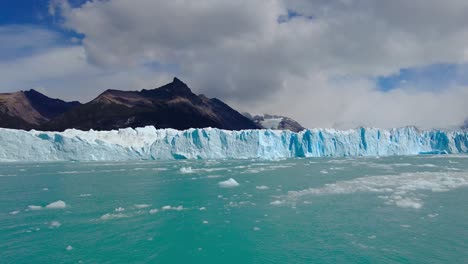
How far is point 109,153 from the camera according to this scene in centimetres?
4306

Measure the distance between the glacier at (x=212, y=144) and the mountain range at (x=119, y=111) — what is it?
40673 mm

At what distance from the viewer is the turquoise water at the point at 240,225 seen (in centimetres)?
758

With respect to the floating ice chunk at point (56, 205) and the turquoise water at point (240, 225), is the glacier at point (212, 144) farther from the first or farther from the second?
the floating ice chunk at point (56, 205)

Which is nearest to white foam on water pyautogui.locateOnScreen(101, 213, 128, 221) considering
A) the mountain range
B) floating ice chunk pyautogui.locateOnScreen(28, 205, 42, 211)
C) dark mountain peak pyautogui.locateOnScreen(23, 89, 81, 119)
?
floating ice chunk pyautogui.locateOnScreen(28, 205, 42, 211)

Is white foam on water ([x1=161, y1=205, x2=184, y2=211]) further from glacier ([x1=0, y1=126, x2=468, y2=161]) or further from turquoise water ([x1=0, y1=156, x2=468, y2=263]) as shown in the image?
glacier ([x1=0, y1=126, x2=468, y2=161])

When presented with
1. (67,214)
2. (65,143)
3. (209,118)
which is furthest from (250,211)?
(209,118)

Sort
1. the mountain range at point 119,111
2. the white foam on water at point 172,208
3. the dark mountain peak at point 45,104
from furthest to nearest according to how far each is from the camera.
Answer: the dark mountain peak at point 45,104
the mountain range at point 119,111
the white foam on water at point 172,208

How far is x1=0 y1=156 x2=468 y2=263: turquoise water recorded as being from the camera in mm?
7578

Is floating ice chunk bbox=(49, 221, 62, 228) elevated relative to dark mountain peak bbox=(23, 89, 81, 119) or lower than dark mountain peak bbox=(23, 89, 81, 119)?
lower

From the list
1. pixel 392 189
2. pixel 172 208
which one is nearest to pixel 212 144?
pixel 392 189

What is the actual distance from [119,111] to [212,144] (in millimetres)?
51594

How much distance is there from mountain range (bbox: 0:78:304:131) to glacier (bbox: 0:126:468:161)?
4067cm

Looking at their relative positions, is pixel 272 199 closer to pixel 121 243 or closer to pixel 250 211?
pixel 250 211

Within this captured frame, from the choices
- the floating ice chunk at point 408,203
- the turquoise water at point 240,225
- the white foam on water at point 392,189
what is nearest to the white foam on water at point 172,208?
the turquoise water at point 240,225
